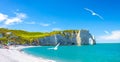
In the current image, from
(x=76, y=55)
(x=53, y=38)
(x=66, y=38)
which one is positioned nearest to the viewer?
(x=76, y=55)

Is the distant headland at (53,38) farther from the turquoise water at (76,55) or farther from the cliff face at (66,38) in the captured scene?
the turquoise water at (76,55)

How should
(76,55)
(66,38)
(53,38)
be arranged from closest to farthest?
(76,55) < (53,38) < (66,38)

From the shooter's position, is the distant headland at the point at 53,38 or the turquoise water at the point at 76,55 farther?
the distant headland at the point at 53,38

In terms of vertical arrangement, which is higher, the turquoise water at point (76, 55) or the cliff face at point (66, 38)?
the cliff face at point (66, 38)

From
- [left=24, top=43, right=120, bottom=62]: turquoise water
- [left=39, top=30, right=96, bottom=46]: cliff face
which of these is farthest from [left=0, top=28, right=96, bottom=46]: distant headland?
[left=24, top=43, right=120, bottom=62]: turquoise water

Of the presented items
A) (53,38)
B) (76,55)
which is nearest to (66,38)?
(53,38)

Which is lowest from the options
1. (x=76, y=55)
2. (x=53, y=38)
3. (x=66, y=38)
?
(x=76, y=55)

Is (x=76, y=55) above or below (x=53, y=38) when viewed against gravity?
below

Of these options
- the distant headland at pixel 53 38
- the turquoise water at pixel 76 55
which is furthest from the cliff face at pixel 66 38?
the turquoise water at pixel 76 55

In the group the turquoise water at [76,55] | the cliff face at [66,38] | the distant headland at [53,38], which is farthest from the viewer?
the cliff face at [66,38]

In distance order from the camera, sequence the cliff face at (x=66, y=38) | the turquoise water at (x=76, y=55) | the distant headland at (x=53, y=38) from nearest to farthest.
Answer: the turquoise water at (x=76, y=55)
the distant headland at (x=53, y=38)
the cliff face at (x=66, y=38)

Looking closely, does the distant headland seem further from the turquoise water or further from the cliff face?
the turquoise water

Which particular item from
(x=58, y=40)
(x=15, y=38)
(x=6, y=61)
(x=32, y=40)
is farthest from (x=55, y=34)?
(x=6, y=61)

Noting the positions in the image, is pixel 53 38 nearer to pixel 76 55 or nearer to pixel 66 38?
pixel 66 38
